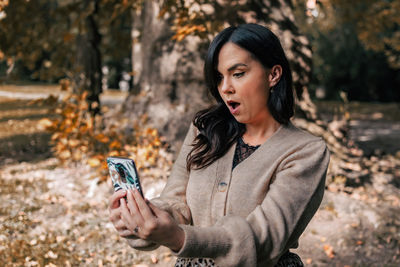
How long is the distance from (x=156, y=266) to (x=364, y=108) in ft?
47.0

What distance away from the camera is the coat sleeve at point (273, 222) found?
134 centimetres

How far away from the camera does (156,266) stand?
3.67 metres

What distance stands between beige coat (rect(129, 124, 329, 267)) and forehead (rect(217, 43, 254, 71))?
0.32 meters

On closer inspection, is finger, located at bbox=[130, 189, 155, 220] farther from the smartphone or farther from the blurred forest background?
the blurred forest background

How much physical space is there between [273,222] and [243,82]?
21.2 inches

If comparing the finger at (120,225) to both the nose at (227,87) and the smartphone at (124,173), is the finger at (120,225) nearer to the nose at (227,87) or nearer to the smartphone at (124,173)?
the smartphone at (124,173)

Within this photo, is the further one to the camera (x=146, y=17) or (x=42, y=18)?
(x=42, y=18)

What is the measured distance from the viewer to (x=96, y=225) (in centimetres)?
438

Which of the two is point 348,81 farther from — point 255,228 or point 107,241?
point 255,228

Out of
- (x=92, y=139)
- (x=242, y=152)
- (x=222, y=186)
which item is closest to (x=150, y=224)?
(x=222, y=186)

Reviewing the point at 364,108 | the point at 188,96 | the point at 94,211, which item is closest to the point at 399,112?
the point at 364,108

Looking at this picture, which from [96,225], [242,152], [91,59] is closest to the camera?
[242,152]

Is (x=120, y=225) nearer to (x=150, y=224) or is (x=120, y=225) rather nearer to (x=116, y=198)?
(x=116, y=198)

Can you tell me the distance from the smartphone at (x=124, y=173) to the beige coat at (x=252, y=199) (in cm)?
23
